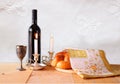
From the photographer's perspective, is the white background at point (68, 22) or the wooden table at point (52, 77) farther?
the white background at point (68, 22)

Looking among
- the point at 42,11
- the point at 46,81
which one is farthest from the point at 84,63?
the point at 42,11

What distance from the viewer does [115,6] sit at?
194 centimetres

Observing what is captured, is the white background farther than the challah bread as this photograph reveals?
Yes

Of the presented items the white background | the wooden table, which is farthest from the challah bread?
the white background

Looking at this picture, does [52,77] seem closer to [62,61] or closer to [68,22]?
[62,61]

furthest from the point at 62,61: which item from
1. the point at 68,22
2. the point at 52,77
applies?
the point at 68,22

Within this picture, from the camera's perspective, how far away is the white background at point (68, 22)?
1938mm

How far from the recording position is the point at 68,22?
1948 millimetres

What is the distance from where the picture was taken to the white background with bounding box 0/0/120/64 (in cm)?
194

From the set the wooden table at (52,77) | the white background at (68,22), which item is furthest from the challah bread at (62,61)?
the white background at (68,22)

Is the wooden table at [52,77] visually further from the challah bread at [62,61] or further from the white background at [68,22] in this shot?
the white background at [68,22]

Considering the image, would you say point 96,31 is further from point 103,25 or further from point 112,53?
point 112,53

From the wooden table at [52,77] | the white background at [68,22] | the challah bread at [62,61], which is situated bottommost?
the wooden table at [52,77]

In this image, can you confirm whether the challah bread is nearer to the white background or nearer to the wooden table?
the wooden table
